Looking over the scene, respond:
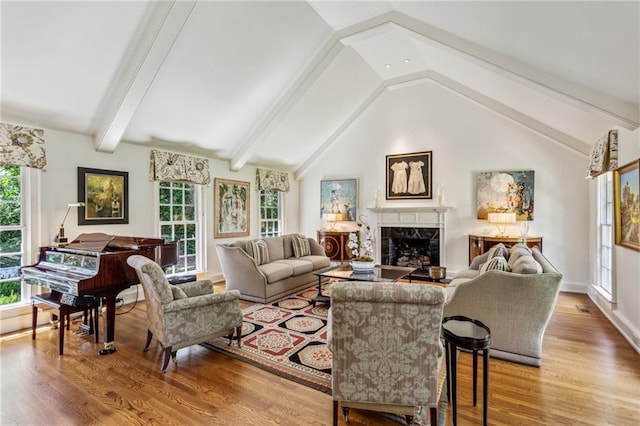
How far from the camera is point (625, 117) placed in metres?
3.18

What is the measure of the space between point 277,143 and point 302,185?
6.12 ft

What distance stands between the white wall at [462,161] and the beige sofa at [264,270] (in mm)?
2532

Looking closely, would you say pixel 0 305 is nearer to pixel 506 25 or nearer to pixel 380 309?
pixel 380 309

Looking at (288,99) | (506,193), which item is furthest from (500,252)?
(288,99)

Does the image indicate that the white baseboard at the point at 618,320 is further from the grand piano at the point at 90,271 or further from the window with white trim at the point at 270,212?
the window with white trim at the point at 270,212

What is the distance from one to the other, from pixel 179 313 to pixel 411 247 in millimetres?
5356

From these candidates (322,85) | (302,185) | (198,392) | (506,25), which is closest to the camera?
(198,392)

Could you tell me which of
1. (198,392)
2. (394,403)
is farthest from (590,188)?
(198,392)

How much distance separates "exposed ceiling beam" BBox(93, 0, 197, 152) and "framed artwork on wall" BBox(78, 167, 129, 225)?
428mm

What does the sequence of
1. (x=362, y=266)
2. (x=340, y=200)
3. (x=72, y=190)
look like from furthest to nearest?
(x=340, y=200)
(x=362, y=266)
(x=72, y=190)

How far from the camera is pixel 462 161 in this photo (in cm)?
638

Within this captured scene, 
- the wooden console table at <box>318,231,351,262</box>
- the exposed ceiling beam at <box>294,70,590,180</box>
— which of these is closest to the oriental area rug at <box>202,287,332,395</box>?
the wooden console table at <box>318,231,351,262</box>

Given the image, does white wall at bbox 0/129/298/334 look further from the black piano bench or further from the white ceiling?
the black piano bench

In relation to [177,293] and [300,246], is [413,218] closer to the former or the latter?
[300,246]
